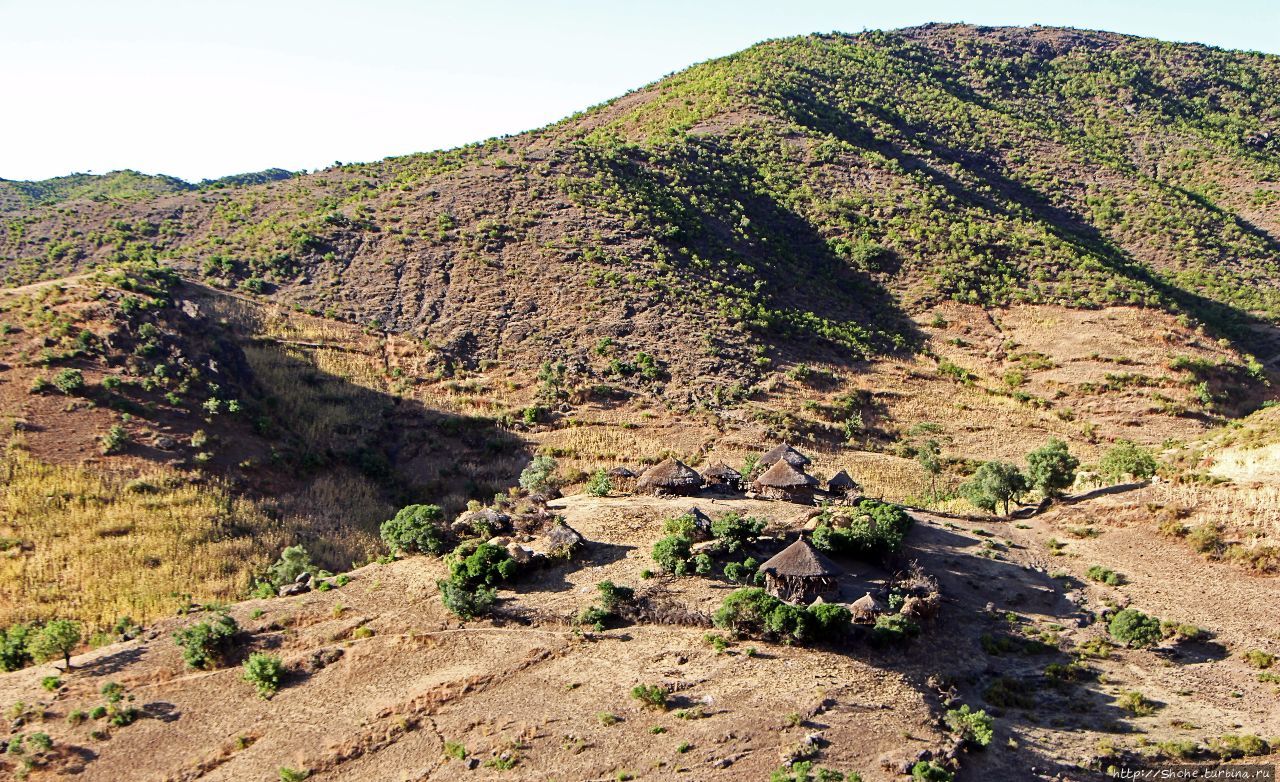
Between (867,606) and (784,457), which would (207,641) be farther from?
(784,457)

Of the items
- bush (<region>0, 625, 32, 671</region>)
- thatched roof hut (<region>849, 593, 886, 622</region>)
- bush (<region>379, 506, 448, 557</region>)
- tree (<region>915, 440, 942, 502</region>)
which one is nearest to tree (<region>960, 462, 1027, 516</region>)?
tree (<region>915, 440, 942, 502</region>)

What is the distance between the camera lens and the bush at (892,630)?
23.8 m

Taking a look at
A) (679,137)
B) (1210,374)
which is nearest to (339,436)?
(679,137)

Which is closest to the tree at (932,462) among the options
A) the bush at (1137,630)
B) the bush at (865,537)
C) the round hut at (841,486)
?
the round hut at (841,486)

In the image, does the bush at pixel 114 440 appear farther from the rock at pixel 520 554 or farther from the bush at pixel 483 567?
the rock at pixel 520 554

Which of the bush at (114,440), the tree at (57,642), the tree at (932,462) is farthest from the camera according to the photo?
the tree at (932,462)

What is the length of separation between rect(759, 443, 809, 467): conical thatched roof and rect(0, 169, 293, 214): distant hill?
6578 centimetres

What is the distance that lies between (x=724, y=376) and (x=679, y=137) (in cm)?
3180

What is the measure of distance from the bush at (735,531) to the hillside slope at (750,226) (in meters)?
20.4

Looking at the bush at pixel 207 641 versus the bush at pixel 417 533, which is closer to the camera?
the bush at pixel 207 641

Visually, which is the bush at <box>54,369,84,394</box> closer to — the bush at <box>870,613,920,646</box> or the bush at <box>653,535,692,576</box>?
the bush at <box>653,535,692,576</box>

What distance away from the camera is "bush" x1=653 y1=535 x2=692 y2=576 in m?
27.2

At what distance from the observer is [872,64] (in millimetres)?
96875

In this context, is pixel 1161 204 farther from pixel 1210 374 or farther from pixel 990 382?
pixel 990 382
